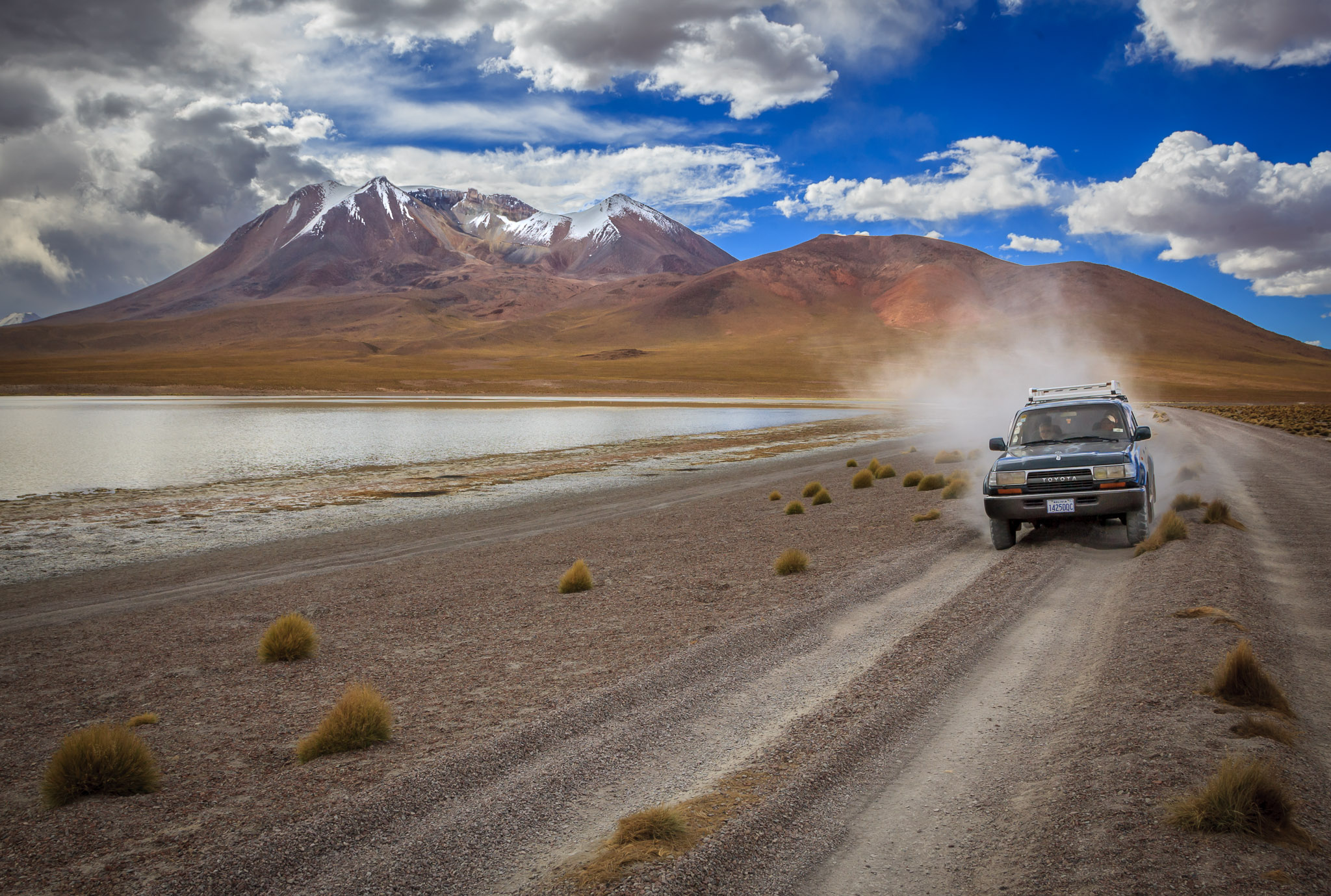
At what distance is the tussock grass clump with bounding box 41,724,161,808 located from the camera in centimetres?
472

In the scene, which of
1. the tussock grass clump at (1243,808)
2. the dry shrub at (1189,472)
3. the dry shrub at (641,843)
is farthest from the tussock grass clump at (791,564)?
the dry shrub at (1189,472)

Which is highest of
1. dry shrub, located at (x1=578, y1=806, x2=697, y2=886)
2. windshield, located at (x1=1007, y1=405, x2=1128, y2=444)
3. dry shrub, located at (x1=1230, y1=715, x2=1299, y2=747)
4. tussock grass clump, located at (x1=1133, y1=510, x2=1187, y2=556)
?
windshield, located at (x1=1007, y1=405, x2=1128, y2=444)

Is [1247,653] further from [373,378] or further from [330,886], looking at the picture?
[373,378]

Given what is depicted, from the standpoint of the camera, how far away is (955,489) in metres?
17.9

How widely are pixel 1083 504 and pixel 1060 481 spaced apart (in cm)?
42

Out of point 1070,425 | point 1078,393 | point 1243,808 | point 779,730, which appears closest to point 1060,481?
point 1070,425

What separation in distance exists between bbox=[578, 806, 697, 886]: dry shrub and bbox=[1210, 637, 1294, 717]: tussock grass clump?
13.1 feet

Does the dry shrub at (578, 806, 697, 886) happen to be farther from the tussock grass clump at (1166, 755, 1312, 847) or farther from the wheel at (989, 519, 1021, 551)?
the wheel at (989, 519, 1021, 551)

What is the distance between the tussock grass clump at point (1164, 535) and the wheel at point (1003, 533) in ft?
5.18

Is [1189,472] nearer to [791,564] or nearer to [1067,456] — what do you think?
[1067,456]

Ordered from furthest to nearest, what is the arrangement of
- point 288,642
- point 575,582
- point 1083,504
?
point 1083,504 → point 575,582 → point 288,642

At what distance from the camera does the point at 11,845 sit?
424cm

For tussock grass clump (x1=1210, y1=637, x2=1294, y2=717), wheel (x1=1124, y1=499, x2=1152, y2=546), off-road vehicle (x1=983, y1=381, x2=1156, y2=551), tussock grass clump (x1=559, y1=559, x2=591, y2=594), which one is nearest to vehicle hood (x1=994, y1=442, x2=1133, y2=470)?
off-road vehicle (x1=983, y1=381, x2=1156, y2=551)

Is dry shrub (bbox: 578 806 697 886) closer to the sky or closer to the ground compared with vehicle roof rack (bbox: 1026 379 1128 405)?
closer to the ground
